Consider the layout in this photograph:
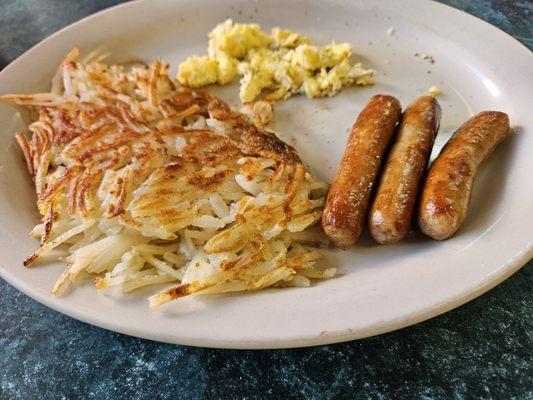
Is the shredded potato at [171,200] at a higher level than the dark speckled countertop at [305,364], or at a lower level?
higher

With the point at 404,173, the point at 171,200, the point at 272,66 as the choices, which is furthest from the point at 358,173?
the point at 272,66

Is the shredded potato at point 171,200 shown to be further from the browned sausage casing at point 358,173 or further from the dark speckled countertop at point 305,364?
the dark speckled countertop at point 305,364

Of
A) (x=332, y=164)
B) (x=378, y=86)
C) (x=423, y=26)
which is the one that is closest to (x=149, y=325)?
(x=332, y=164)

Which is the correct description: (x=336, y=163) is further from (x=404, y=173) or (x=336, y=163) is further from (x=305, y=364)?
(x=305, y=364)

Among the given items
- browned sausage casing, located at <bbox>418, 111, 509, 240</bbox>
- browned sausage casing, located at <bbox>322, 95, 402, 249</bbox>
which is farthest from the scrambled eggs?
browned sausage casing, located at <bbox>418, 111, 509, 240</bbox>

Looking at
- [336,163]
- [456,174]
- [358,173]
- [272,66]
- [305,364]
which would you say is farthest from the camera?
[272,66]

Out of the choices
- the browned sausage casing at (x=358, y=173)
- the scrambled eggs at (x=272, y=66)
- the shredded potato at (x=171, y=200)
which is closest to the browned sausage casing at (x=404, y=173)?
the browned sausage casing at (x=358, y=173)
